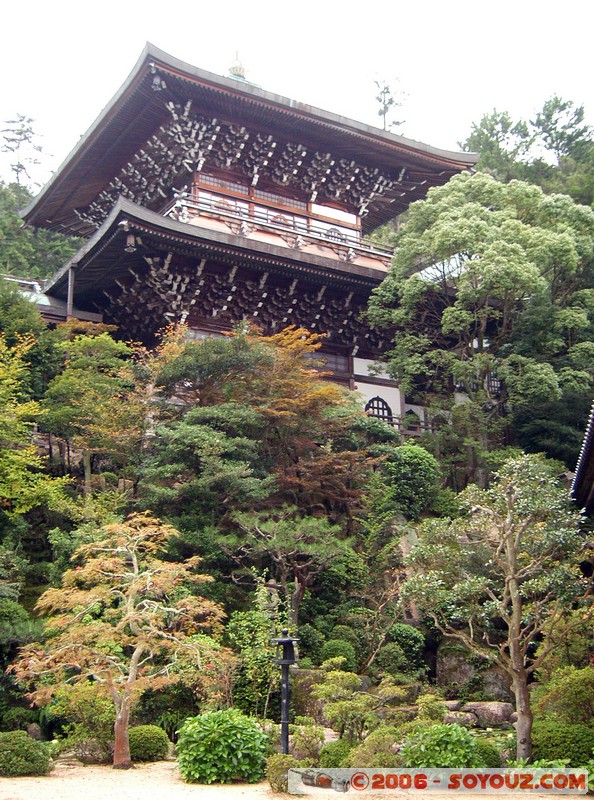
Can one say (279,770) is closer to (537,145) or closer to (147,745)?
(147,745)

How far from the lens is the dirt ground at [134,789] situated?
10.9 meters

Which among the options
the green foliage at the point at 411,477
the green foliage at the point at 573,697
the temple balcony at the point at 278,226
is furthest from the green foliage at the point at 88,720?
the temple balcony at the point at 278,226

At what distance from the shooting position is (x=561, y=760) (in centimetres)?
1203

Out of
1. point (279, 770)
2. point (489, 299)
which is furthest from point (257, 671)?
point (489, 299)

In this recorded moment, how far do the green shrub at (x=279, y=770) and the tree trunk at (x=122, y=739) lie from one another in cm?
244

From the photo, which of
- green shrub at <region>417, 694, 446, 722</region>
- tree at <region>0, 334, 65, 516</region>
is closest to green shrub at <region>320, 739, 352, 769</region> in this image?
green shrub at <region>417, 694, 446, 722</region>

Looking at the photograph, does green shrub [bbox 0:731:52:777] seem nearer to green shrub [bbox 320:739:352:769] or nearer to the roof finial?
green shrub [bbox 320:739:352:769]

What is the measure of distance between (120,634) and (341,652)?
521 centimetres

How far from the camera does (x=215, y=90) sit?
25344 mm

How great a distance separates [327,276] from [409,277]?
2.53 m

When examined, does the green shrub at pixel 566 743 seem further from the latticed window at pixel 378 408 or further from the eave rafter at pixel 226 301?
the eave rafter at pixel 226 301

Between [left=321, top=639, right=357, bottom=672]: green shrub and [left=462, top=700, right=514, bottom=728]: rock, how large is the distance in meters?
2.36

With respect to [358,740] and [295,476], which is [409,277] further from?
[358,740]

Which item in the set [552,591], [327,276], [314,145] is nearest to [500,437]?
[327,276]
